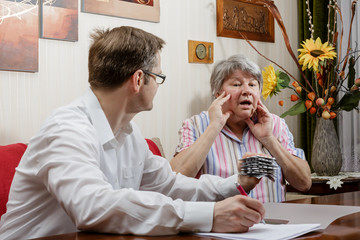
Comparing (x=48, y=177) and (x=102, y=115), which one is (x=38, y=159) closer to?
(x=48, y=177)

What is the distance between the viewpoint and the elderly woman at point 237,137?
2283 mm

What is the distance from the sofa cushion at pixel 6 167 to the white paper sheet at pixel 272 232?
94 centimetres

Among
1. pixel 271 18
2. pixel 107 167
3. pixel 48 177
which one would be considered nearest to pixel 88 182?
pixel 48 177

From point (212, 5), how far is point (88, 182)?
2.22 metres

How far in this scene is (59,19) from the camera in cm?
231

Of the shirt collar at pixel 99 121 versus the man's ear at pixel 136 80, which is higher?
the man's ear at pixel 136 80

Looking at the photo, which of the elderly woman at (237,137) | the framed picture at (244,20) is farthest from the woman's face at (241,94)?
the framed picture at (244,20)

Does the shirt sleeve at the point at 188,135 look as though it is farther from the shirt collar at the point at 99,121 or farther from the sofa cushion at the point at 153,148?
the shirt collar at the point at 99,121

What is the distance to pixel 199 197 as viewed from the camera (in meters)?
1.50

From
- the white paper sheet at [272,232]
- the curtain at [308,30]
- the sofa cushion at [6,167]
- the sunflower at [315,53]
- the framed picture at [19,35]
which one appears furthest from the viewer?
→ the curtain at [308,30]

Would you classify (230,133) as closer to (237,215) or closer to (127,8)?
(127,8)

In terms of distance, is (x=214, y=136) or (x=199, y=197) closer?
(x=199, y=197)

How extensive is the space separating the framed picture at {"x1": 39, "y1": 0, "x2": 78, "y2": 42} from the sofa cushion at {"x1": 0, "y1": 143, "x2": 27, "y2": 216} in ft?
2.09

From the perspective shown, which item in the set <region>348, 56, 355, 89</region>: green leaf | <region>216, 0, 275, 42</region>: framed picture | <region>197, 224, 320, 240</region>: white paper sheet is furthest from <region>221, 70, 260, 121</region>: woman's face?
<region>197, 224, 320, 240</region>: white paper sheet
